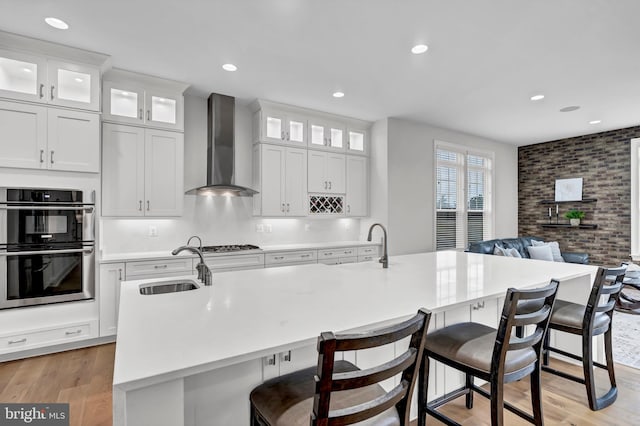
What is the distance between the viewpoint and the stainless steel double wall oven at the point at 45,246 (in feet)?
9.29

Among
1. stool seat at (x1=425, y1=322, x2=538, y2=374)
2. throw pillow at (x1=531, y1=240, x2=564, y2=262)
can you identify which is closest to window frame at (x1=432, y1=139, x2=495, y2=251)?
throw pillow at (x1=531, y1=240, x2=564, y2=262)

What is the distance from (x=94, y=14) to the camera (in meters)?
2.48

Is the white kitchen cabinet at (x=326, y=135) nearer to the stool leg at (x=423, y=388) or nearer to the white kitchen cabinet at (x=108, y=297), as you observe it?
the white kitchen cabinet at (x=108, y=297)

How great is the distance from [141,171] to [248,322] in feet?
9.98

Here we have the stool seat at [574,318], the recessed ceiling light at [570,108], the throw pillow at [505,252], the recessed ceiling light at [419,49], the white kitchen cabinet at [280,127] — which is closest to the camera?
the stool seat at [574,318]

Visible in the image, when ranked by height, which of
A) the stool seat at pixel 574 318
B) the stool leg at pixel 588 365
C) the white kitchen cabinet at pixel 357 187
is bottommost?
the stool leg at pixel 588 365

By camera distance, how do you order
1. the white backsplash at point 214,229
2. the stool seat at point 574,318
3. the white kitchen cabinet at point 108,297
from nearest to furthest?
the stool seat at point 574,318
the white kitchen cabinet at point 108,297
the white backsplash at point 214,229

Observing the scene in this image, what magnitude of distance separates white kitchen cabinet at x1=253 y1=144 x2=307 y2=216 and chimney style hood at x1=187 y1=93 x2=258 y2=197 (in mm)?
331

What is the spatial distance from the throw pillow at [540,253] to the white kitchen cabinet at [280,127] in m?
4.12

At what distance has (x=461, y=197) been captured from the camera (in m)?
6.19

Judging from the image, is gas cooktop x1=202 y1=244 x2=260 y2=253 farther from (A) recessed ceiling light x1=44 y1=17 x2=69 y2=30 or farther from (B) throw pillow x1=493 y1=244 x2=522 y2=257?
(B) throw pillow x1=493 y1=244 x2=522 y2=257

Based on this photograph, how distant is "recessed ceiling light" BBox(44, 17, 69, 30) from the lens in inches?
101

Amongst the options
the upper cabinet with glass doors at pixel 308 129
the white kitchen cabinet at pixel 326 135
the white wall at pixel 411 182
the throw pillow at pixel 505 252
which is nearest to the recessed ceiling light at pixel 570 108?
the white wall at pixel 411 182

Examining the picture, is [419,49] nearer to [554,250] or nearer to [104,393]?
[104,393]
